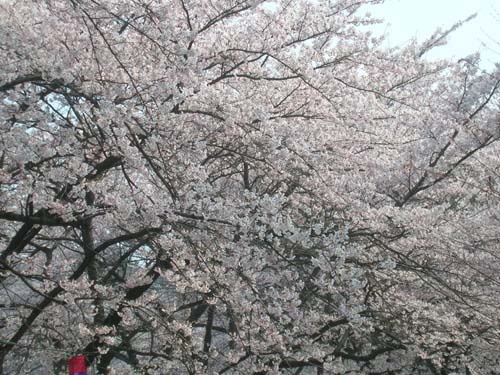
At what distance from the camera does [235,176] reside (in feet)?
25.1

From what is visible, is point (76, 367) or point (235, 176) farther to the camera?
point (235, 176)

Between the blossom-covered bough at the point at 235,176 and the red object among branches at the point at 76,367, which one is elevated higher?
the blossom-covered bough at the point at 235,176

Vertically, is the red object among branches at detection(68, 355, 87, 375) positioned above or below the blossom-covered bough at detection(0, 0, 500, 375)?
below

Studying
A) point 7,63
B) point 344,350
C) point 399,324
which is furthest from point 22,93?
point 344,350

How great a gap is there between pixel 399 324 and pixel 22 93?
490cm

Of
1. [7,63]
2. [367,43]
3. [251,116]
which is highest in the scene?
[367,43]

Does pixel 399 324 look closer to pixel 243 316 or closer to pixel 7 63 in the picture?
pixel 243 316

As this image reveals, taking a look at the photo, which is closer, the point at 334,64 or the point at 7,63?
the point at 7,63

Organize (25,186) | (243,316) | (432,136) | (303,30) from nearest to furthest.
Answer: (25,186)
(243,316)
(303,30)
(432,136)

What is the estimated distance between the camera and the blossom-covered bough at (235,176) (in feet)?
12.7

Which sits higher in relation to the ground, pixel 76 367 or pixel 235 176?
pixel 235 176

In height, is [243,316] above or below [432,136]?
below

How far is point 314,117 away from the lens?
19.0ft

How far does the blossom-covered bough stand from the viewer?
3881 mm
